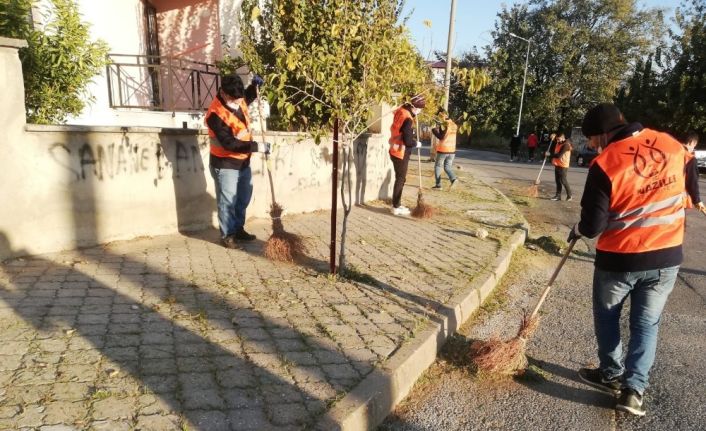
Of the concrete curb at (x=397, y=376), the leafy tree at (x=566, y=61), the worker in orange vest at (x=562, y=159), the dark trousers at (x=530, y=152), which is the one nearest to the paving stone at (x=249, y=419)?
the concrete curb at (x=397, y=376)

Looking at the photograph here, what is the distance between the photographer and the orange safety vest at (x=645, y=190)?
9.02 feet

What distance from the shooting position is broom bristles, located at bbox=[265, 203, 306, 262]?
496 cm

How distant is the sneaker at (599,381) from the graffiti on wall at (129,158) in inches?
183

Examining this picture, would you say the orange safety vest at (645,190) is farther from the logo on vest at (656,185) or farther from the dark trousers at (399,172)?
the dark trousers at (399,172)

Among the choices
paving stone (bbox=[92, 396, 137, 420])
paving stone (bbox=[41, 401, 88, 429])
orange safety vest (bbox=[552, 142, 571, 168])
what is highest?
orange safety vest (bbox=[552, 142, 571, 168])

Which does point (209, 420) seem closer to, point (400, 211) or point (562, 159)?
point (400, 211)

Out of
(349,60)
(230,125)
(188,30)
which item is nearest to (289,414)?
(349,60)

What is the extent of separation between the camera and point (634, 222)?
282 centimetres

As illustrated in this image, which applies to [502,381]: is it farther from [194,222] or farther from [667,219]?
[194,222]

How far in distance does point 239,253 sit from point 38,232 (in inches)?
74.5

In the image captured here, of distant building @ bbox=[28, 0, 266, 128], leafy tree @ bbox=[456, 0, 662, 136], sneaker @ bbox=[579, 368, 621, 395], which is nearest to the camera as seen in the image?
sneaker @ bbox=[579, 368, 621, 395]

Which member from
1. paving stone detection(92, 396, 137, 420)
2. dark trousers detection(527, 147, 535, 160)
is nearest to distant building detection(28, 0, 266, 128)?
paving stone detection(92, 396, 137, 420)

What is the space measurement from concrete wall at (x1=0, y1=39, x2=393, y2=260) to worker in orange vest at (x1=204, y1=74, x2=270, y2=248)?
67 centimetres

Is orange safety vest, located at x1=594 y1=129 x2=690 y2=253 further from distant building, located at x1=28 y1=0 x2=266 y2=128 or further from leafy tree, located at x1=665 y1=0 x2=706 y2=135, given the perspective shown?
leafy tree, located at x1=665 y1=0 x2=706 y2=135
